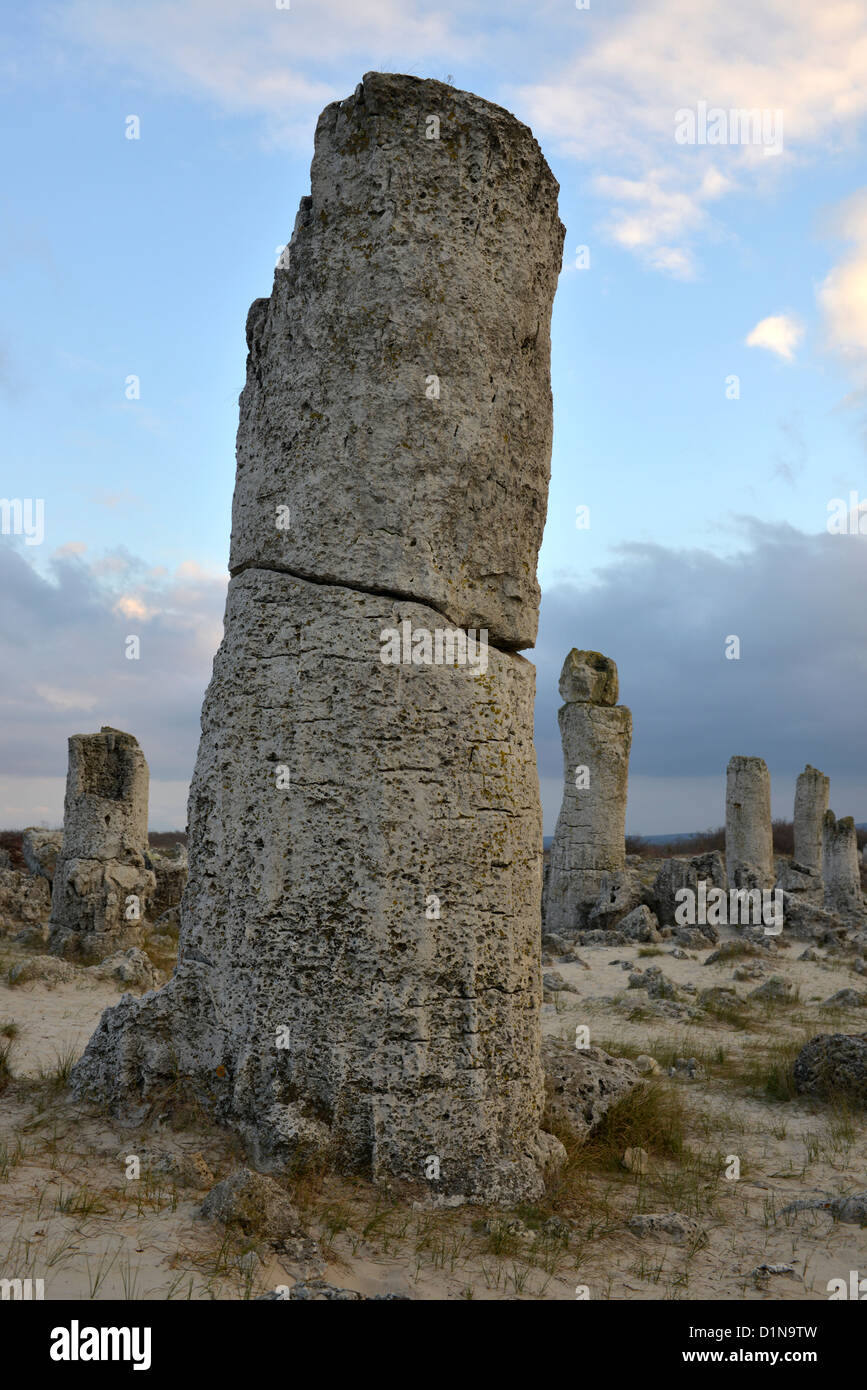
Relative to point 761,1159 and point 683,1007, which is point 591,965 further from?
point 761,1159

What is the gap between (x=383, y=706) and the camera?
4.05 meters

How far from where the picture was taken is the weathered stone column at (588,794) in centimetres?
1522

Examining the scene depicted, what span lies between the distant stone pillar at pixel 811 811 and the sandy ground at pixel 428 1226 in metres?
21.1

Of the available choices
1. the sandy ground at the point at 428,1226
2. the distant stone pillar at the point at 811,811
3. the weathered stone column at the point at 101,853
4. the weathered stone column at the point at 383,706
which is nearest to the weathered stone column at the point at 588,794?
the weathered stone column at the point at 101,853

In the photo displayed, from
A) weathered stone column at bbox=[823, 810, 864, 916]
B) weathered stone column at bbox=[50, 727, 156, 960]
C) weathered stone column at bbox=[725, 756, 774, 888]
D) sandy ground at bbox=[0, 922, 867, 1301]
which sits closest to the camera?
sandy ground at bbox=[0, 922, 867, 1301]

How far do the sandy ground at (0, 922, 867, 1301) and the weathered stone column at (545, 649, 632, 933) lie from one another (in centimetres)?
952

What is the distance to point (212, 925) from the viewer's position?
14.2 feet

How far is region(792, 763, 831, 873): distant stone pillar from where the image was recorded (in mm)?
25398

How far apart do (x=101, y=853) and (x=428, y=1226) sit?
8849 mm

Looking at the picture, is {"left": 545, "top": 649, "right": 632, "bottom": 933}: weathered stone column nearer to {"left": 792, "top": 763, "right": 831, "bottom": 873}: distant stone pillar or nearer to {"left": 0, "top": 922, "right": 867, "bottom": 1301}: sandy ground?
{"left": 0, "top": 922, "right": 867, "bottom": 1301}: sandy ground

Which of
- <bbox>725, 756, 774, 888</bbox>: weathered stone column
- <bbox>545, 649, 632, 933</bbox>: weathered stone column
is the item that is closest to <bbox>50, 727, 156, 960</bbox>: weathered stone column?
<bbox>545, 649, 632, 933</bbox>: weathered stone column

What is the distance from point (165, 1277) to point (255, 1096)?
1057mm

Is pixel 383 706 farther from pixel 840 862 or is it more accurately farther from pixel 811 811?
pixel 811 811
